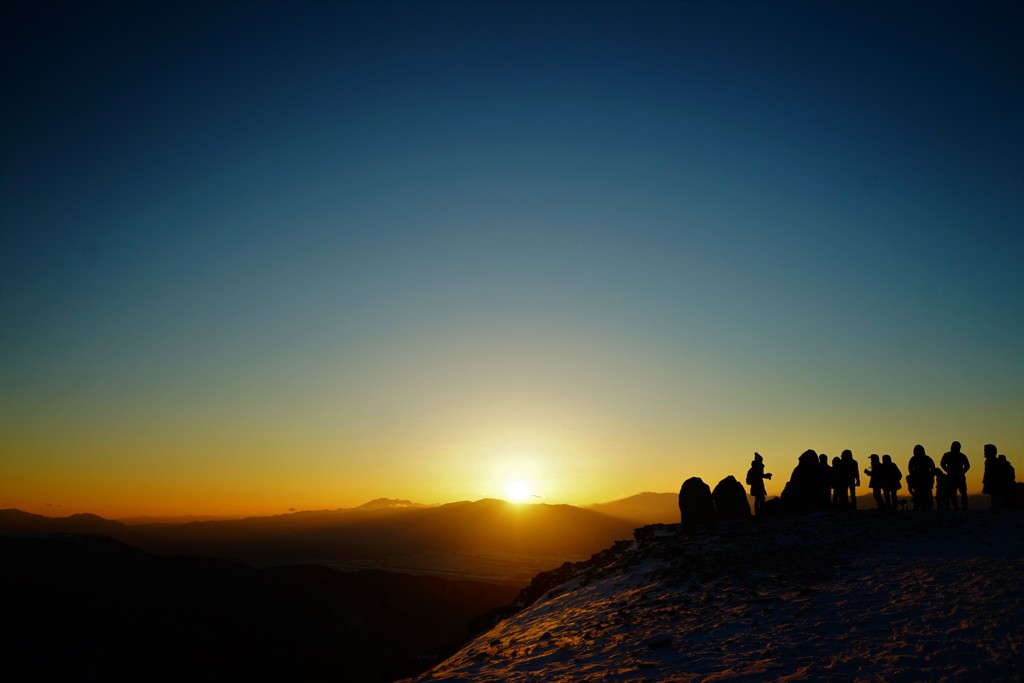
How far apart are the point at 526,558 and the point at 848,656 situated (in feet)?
535

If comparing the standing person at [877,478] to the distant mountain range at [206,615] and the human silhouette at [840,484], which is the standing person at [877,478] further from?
the distant mountain range at [206,615]

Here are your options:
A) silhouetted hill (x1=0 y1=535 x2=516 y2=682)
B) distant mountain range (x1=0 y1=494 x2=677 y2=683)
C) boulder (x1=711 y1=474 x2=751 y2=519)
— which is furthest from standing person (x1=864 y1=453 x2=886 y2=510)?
silhouetted hill (x1=0 y1=535 x2=516 y2=682)

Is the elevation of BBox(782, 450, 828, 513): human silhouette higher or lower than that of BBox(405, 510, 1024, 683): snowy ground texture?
higher

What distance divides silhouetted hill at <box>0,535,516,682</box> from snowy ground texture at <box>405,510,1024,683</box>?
3341cm

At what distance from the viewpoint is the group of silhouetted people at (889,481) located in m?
22.4

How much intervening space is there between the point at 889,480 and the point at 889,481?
4 centimetres

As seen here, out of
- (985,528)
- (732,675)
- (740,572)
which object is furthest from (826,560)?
(732,675)

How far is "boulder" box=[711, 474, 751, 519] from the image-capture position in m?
27.7

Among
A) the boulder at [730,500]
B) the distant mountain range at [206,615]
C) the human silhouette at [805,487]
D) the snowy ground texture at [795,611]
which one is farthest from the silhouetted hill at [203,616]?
the human silhouette at [805,487]

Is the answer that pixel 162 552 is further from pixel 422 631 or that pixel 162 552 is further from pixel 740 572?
pixel 740 572

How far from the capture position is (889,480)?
24609 millimetres

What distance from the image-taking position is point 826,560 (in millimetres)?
18125

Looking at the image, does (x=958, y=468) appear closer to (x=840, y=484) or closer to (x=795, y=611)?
(x=840, y=484)

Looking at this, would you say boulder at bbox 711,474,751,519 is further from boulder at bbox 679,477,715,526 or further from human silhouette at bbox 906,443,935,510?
human silhouette at bbox 906,443,935,510
